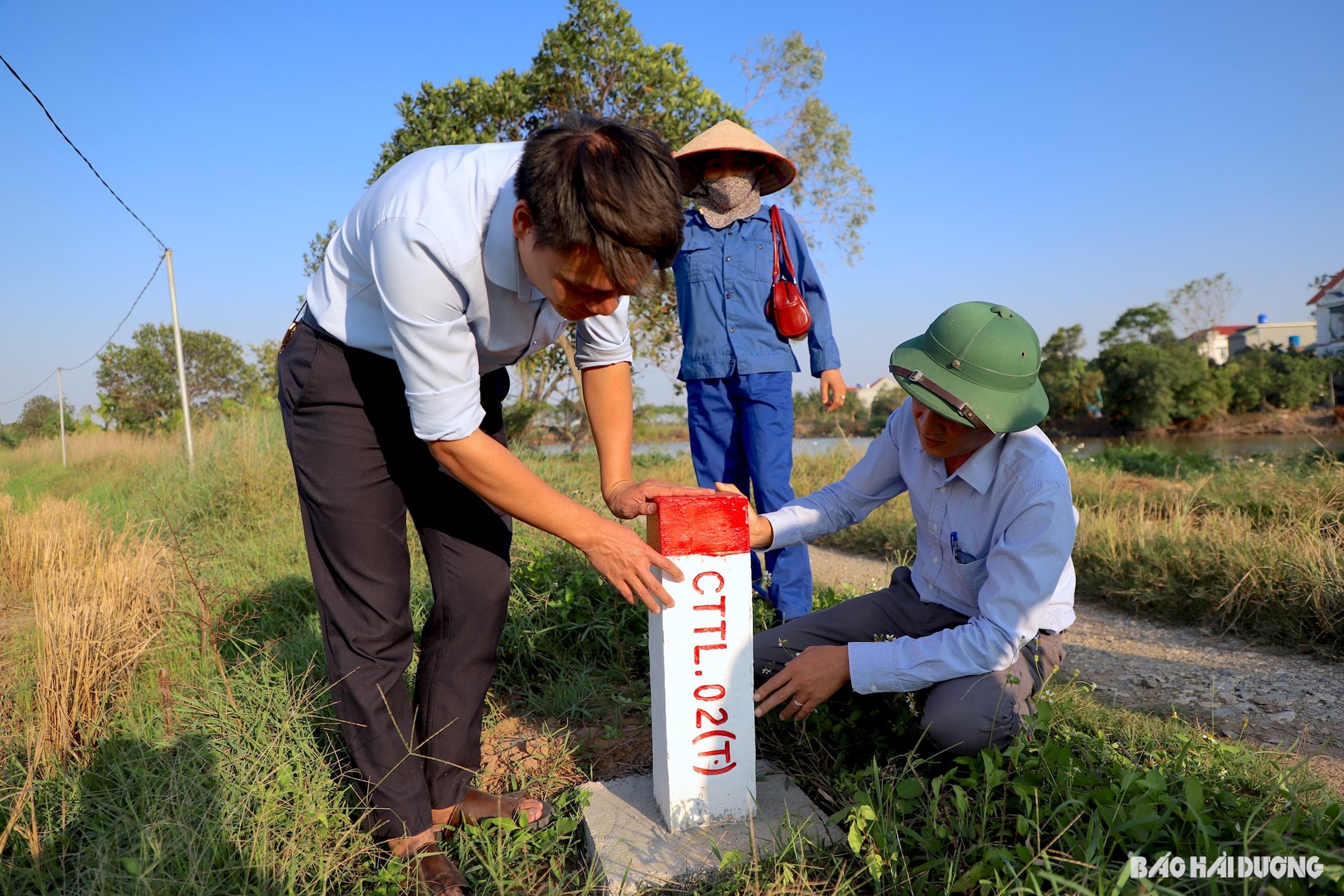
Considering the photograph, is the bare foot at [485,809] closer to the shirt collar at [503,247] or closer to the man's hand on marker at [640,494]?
the man's hand on marker at [640,494]

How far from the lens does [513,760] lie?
2375 mm

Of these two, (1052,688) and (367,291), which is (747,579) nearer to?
(367,291)

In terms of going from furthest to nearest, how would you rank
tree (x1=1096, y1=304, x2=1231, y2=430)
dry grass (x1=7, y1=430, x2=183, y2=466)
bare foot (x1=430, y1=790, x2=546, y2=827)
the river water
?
1. tree (x1=1096, y1=304, x2=1231, y2=430)
2. dry grass (x1=7, y1=430, x2=183, y2=466)
3. the river water
4. bare foot (x1=430, y1=790, x2=546, y2=827)

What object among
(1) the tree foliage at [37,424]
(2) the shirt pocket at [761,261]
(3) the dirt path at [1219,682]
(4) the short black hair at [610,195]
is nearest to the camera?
(4) the short black hair at [610,195]

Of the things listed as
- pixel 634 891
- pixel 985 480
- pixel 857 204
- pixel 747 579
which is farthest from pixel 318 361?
pixel 857 204

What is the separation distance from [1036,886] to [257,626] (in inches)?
121

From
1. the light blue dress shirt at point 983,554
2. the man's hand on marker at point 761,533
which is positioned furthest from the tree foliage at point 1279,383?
the man's hand on marker at point 761,533

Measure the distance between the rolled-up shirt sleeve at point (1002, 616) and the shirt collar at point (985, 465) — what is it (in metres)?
0.11

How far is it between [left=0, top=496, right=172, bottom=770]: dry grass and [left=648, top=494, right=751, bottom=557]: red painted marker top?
1749 millimetres

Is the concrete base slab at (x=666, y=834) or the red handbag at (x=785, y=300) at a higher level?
the red handbag at (x=785, y=300)

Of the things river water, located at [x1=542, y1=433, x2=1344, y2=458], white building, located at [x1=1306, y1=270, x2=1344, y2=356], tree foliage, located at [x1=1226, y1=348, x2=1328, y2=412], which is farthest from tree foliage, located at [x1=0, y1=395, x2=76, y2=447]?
white building, located at [x1=1306, y1=270, x2=1344, y2=356]

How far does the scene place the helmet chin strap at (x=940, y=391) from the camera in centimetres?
185

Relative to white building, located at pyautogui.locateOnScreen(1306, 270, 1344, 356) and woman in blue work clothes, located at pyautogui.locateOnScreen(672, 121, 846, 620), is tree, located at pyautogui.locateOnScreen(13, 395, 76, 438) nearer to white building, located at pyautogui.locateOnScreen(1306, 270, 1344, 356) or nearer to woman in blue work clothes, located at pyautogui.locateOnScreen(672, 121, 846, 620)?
woman in blue work clothes, located at pyautogui.locateOnScreen(672, 121, 846, 620)

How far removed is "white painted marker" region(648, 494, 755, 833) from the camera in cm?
175
